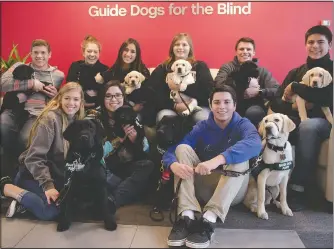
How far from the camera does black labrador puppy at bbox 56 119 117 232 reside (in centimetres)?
→ 206

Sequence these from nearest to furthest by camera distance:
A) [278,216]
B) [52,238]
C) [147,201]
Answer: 1. [52,238]
2. [278,216]
3. [147,201]

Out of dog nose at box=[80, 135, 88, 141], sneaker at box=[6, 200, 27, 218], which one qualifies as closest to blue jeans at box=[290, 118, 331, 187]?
dog nose at box=[80, 135, 88, 141]

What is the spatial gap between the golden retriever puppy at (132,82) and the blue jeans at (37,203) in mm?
1058

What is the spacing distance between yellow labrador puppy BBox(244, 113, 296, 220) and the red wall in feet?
4.86

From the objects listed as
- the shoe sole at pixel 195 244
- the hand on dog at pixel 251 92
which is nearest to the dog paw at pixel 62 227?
the shoe sole at pixel 195 244

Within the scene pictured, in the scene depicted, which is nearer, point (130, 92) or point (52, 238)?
point (52, 238)

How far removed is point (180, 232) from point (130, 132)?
819 millimetres

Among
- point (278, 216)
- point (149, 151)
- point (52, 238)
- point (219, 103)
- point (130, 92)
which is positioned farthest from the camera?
point (130, 92)

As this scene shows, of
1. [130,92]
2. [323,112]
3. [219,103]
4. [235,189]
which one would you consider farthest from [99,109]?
[323,112]

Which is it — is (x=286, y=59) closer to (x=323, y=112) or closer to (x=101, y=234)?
(x=323, y=112)

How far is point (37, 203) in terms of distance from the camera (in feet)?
6.99

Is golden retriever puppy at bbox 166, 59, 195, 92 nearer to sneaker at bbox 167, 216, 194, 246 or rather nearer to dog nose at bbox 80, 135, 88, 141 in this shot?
dog nose at bbox 80, 135, 88, 141

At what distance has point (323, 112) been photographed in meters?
2.57

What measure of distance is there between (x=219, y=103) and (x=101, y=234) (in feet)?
3.24
